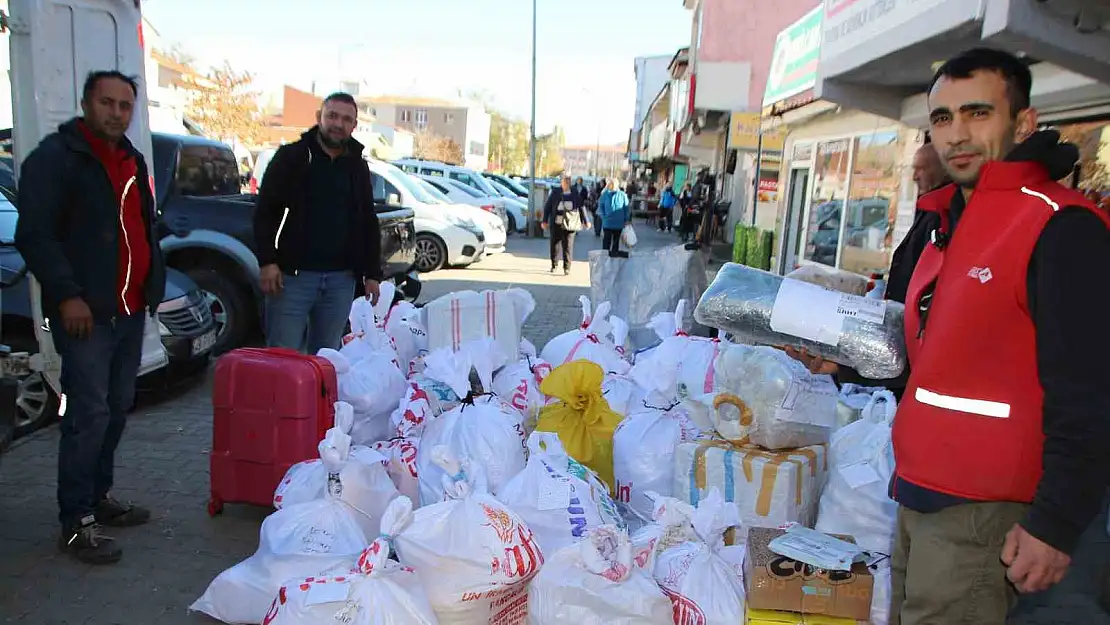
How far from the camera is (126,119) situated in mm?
3213

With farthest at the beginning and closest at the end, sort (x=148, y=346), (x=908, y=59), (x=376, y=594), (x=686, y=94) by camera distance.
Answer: (x=686, y=94) → (x=908, y=59) → (x=148, y=346) → (x=376, y=594)

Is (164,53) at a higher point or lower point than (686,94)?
higher

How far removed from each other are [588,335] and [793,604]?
2.60 meters

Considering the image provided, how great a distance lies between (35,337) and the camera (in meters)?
3.96

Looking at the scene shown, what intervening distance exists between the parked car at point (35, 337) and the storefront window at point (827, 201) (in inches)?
303

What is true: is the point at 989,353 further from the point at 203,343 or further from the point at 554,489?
the point at 203,343

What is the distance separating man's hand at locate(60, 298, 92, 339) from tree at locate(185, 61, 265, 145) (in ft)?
101

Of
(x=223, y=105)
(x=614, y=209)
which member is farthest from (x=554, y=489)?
(x=223, y=105)

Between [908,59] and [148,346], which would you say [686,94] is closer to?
[908,59]

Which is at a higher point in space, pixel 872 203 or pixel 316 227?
pixel 872 203

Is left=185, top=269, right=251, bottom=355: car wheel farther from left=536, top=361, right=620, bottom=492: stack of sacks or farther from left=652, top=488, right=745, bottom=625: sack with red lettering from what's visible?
left=652, top=488, right=745, bottom=625: sack with red lettering

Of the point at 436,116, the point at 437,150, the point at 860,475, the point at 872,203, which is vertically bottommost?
the point at 860,475

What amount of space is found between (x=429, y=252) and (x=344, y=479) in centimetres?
1051

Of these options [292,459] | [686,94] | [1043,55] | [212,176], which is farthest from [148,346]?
[686,94]
